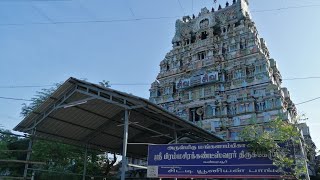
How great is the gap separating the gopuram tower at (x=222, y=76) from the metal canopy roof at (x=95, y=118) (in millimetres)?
11099

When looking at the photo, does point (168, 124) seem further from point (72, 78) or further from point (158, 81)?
point (158, 81)

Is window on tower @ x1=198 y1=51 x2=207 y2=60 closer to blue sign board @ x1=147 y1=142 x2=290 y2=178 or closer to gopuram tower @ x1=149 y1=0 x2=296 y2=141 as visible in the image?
gopuram tower @ x1=149 y1=0 x2=296 y2=141

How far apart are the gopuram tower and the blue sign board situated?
606 inches

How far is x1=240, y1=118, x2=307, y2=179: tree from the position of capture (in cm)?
841

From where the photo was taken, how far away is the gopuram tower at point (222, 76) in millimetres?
26109

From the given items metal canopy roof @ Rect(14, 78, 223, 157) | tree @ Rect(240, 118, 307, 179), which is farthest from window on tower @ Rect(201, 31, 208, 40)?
tree @ Rect(240, 118, 307, 179)

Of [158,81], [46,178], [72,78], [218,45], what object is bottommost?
[46,178]

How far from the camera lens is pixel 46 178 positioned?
2125 centimetres

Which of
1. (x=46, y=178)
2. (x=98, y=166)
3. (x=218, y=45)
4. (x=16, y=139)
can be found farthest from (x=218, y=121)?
(x=16, y=139)

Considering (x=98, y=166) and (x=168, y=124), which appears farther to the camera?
(x=98, y=166)

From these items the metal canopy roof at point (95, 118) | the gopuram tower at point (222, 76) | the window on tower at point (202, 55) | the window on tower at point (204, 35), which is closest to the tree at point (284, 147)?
the metal canopy roof at point (95, 118)

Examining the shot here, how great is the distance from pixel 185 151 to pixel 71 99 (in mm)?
5374

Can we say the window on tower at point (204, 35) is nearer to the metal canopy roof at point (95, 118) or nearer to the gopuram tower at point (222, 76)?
the gopuram tower at point (222, 76)

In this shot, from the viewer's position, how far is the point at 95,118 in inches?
545
